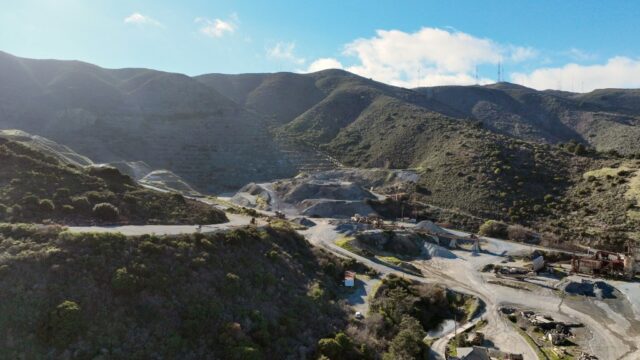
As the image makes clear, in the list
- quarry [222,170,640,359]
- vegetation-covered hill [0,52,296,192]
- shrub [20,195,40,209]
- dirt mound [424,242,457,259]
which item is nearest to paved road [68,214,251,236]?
shrub [20,195,40,209]

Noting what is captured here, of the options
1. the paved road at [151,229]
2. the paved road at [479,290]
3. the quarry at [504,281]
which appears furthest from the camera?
the quarry at [504,281]

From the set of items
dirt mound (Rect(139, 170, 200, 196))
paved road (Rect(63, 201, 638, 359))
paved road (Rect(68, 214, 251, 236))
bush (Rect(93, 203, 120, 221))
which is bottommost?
paved road (Rect(63, 201, 638, 359))

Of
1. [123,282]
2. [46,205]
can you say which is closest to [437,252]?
[123,282]

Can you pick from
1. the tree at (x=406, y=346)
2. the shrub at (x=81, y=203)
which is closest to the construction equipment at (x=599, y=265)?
the tree at (x=406, y=346)

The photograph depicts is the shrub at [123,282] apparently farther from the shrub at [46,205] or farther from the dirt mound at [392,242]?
the dirt mound at [392,242]

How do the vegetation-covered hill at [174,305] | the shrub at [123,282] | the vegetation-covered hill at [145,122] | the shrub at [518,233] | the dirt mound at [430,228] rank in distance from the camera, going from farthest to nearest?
the vegetation-covered hill at [145,122]
the dirt mound at [430,228]
the shrub at [518,233]
the shrub at [123,282]
the vegetation-covered hill at [174,305]

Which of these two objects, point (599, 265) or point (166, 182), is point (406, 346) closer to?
point (599, 265)

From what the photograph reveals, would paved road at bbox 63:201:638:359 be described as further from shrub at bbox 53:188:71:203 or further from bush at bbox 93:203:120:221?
Answer: shrub at bbox 53:188:71:203
